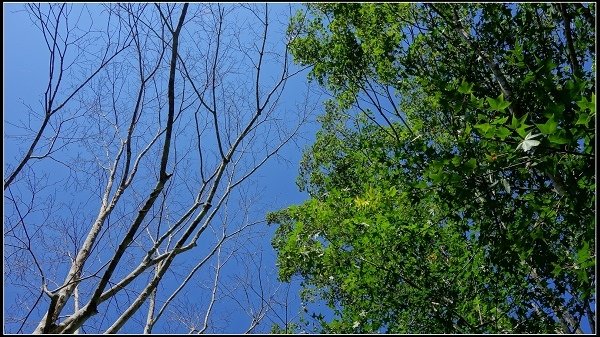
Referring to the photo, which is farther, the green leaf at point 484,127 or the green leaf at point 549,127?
the green leaf at point 484,127

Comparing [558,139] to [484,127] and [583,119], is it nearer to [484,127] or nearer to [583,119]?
[583,119]

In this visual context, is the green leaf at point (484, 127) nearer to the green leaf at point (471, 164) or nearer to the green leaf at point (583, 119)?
the green leaf at point (471, 164)

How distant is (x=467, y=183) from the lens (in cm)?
311

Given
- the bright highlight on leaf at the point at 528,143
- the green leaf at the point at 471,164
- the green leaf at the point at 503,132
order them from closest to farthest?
the bright highlight on leaf at the point at 528,143, the green leaf at the point at 503,132, the green leaf at the point at 471,164

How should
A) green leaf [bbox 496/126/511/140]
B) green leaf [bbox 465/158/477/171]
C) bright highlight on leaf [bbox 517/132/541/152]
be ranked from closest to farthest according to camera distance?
bright highlight on leaf [bbox 517/132/541/152]
green leaf [bbox 496/126/511/140]
green leaf [bbox 465/158/477/171]

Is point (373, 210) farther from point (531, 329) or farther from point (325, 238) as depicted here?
point (531, 329)

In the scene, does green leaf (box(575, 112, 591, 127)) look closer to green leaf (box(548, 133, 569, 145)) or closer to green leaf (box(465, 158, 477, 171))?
green leaf (box(548, 133, 569, 145))

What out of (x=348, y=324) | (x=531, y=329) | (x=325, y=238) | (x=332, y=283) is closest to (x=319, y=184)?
(x=332, y=283)

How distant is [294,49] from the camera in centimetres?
647

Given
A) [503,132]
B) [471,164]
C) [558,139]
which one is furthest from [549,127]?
[471,164]

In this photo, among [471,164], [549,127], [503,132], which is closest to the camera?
[549,127]

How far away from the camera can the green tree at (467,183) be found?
2.65 metres

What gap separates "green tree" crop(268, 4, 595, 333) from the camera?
2.65 metres

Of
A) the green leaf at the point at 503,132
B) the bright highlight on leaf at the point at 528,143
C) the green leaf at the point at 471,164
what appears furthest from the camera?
the green leaf at the point at 471,164
